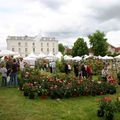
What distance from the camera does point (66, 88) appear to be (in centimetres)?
1616

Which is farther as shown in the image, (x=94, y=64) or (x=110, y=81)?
(x=94, y=64)

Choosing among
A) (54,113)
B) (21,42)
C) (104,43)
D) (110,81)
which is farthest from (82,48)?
(54,113)

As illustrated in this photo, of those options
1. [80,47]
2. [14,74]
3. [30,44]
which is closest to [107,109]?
[14,74]

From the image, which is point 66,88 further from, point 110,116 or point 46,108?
point 110,116

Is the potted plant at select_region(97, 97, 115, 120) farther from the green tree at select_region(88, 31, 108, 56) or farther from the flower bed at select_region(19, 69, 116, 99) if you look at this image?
the green tree at select_region(88, 31, 108, 56)

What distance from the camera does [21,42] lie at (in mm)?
123188

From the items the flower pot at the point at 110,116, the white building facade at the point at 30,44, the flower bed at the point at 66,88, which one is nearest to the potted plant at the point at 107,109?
the flower pot at the point at 110,116

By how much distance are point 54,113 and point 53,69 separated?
18.8 meters

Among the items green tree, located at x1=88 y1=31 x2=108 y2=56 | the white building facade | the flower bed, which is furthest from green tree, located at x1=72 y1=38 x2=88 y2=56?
the flower bed

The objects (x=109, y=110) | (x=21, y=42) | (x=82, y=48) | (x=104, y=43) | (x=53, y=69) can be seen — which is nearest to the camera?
(x=109, y=110)

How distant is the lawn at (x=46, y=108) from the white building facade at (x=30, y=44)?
104277 mm

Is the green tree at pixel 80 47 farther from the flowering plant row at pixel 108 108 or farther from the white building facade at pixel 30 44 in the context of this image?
the flowering plant row at pixel 108 108

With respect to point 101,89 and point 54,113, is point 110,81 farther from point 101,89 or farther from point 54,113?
point 54,113

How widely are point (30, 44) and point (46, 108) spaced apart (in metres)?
112
